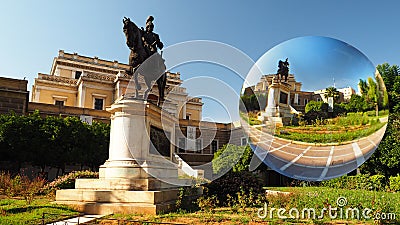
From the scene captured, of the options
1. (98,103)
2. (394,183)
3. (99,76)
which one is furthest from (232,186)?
(99,76)

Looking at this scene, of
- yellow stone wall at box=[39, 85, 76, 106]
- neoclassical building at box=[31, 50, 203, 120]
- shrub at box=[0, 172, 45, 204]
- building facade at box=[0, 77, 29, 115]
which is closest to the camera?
shrub at box=[0, 172, 45, 204]

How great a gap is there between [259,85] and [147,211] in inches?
206

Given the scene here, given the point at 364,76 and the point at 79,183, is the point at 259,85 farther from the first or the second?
the point at 79,183

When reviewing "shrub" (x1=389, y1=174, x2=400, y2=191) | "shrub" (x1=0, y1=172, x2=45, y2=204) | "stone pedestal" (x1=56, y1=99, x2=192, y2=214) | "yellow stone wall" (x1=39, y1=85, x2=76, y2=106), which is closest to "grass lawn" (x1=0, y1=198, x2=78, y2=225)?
"stone pedestal" (x1=56, y1=99, x2=192, y2=214)

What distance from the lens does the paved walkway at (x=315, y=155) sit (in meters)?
7.21

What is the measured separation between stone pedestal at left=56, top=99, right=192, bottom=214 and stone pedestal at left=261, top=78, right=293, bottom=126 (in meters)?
4.86

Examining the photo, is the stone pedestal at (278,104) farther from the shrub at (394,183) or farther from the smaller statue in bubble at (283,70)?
the shrub at (394,183)

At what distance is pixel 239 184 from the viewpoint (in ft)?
47.0

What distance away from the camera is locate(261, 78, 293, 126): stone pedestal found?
7.38 m

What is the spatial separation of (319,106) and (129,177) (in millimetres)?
7511

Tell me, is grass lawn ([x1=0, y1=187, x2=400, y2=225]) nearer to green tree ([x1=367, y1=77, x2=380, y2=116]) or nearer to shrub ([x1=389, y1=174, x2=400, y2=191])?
green tree ([x1=367, y1=77, x2=380, y2=116])

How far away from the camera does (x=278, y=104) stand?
759 cm

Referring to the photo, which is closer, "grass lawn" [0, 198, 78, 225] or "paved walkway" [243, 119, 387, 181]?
"paved walkway" [243, 119, 387, 181]

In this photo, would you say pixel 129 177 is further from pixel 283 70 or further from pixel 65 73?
pixel 65 73
